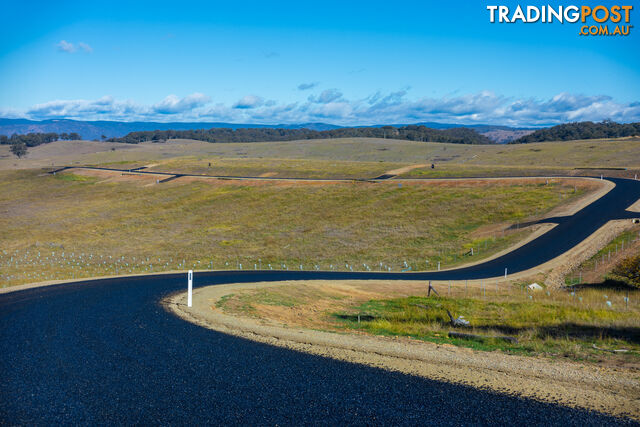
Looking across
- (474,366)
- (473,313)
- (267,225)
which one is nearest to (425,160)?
(267,225)

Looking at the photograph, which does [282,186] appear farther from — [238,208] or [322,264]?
[322,264]

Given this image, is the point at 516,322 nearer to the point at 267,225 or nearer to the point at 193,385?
the point at 193,385

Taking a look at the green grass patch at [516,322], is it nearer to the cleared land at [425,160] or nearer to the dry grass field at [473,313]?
the dry grass field at [473,313]

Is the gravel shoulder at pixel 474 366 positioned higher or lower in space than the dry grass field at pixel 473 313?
higher

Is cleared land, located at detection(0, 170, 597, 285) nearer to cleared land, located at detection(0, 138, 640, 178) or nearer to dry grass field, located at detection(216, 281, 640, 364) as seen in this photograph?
dry grass field, located at detection(216, 281, 640, 364)

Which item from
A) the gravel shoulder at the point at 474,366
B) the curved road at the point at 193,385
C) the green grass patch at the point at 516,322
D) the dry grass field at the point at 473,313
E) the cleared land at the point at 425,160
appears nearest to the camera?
the curved road at the point at 193,385

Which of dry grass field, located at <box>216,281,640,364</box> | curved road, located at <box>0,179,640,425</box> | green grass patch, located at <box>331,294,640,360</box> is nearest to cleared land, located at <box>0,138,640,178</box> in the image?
dry grass field, located at <box>216,281,640,364</box>

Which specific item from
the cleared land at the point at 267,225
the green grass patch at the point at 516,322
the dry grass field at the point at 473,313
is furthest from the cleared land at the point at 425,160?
the green grass patch at the point at 516,322
